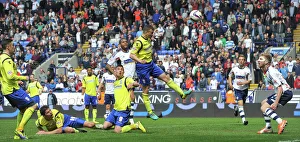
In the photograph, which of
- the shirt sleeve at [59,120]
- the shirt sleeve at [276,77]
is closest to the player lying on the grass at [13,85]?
the shirt sleeve at [59,120]

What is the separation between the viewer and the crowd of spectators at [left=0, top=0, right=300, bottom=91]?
36.3m

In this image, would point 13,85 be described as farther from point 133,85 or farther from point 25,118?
point 133,85

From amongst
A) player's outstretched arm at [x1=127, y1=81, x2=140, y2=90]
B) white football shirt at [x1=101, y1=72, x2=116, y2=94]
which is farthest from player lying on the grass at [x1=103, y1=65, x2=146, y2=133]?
white football shirt at [x1=101, y1=72, x2=116, y2=94]

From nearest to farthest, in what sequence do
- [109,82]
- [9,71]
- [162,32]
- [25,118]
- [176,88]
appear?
→ [9,71]
[25,118]
[176,88]
[109,82]
[162,32]

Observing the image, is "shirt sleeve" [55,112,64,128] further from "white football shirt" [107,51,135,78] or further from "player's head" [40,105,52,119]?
"white football shirt" [107,51,135,78]

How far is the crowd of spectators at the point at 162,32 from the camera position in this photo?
119ft

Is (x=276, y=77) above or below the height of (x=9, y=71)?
below

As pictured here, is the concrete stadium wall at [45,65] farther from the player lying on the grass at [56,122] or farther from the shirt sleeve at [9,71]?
the shirt sleeve at [9,71]

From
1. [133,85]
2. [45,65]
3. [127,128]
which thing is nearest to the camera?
[133,85]

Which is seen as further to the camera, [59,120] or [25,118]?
[59,120]

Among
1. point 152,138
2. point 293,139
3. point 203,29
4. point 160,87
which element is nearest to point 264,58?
point 293,139

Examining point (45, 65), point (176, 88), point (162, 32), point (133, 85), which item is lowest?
point (45, 65)

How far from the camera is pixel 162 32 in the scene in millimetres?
40031

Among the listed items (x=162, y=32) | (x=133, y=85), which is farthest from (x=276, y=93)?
(x=162, y=32)
